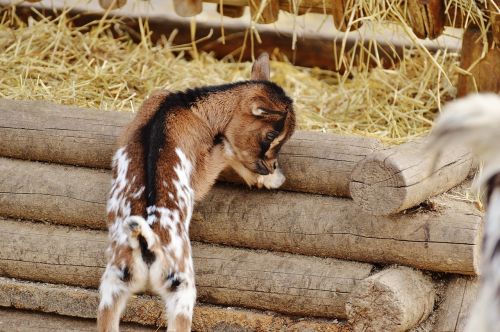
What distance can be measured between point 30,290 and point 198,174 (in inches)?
48.2

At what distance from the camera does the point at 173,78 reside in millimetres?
7434

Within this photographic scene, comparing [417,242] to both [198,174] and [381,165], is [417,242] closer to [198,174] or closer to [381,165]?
[381,165]

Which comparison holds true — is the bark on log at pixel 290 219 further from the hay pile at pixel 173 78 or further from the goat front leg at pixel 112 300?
the goat front leg at pixel 112 300

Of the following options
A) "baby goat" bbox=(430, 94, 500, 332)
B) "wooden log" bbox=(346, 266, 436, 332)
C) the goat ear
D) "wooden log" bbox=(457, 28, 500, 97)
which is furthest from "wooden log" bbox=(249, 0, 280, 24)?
"baby goat" bbox=(430, 94, 500, 332)

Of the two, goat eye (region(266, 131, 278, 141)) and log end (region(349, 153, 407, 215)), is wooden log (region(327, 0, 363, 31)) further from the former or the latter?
log end (region(349, 153, 407, 215))

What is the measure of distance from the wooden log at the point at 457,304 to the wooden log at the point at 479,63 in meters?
1.53

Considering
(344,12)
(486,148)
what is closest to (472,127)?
(486,148)

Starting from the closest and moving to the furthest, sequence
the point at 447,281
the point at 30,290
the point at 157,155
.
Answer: the point at 157,155 < the point at 447,281 < the point at 30,290

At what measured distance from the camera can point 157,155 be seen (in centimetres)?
521

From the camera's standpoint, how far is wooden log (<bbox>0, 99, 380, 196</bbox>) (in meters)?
5.69

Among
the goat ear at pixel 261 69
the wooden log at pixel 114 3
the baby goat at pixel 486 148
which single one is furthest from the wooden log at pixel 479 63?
the baby goat at pixel 486 148

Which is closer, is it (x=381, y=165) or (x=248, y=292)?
(x=381, y=165)

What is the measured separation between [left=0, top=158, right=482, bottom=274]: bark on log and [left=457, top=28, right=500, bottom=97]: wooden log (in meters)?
1.32

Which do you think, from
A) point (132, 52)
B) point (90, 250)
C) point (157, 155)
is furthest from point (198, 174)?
point (132, 52)
